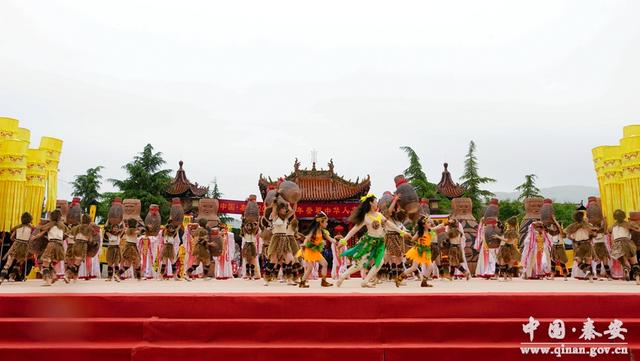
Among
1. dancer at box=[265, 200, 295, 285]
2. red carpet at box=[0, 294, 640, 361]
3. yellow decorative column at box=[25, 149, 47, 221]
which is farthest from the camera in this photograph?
yellow decorative column at box=[25, 149, 47, 221]

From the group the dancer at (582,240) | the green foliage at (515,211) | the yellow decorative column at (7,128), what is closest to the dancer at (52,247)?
the yellow decorative column at (7,128)

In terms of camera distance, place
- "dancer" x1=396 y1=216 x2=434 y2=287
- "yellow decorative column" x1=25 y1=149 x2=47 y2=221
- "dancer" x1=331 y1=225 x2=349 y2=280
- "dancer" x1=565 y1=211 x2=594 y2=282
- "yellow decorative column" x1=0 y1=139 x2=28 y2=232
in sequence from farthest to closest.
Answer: "dancer" x1=331 y1=225 x2=349 y2=280 < "yellow decorative column" x1=25 y1=149 x2=47 y2=221 < "yellow decorative column" x1=0 y1=139 x2=28 y2=232 < "dancer" x1=565 y1=211 x2=594 y2=282 < "dancer" x1=396 y1=216 x2=434 y2=287

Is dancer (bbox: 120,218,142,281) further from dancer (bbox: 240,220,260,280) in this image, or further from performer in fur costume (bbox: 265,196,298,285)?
performer in fur costume (bbox: 265,196,298,285)

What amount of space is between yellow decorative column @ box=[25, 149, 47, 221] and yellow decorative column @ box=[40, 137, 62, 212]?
8.0 inches

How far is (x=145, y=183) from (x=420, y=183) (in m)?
16.4

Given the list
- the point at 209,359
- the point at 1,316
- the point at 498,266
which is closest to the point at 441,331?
the point at 209,359

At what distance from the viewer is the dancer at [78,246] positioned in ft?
28.7

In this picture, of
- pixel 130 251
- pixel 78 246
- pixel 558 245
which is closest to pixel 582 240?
→ pixel 558 245

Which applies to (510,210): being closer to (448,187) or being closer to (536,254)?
(448,187)

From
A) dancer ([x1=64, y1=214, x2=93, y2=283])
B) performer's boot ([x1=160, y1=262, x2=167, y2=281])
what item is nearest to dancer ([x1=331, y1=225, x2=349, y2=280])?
performer's boot ([x1=160, y1=262, x2=167, y2=281])

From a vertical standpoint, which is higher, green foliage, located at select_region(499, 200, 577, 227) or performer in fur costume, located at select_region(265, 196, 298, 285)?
green foliage, located at select_region(499, 200, 577, 227)

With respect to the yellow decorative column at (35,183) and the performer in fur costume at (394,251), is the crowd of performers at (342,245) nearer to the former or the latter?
the performer in fur costume at (394,251)

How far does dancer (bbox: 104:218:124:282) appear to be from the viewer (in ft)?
32.2

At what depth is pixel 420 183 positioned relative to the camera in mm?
27609
